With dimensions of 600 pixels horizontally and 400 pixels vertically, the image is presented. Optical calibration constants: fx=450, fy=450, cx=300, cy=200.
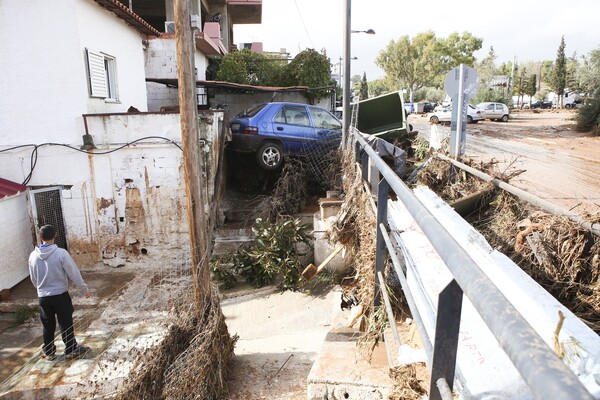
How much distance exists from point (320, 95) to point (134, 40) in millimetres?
7905

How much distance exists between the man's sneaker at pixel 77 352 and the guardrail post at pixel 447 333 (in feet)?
19.1

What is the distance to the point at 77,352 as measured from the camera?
5.96 m

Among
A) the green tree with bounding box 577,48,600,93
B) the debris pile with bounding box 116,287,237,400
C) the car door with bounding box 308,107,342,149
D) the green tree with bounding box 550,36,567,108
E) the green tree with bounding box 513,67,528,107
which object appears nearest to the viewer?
the debris pile with bounding box 116,287,237,400

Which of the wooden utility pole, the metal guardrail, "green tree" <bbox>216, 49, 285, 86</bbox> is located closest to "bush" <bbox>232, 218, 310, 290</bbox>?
the wooden utility pole

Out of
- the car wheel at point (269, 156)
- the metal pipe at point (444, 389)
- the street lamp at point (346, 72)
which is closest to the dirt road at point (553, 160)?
the street lamp at point (346, 72)

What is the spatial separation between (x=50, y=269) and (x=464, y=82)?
6574mm

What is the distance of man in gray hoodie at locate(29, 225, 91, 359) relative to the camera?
5.74 metres

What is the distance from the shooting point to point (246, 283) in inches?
315

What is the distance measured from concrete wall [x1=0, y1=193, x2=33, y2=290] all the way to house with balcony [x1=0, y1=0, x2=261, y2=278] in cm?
17

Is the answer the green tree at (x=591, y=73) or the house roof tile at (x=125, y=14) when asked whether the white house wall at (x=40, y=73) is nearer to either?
the house roof tile at (x=125, y=14)

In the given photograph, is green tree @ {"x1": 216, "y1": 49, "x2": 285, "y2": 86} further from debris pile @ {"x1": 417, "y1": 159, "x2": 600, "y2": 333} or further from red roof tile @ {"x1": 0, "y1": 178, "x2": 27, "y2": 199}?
debris pile @ {"x1": 417, "y1": 159, "x2": 600, "y2": 333}

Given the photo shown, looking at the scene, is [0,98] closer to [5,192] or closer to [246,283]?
[5,192]

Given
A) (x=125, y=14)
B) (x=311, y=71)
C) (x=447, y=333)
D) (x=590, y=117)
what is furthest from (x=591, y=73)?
(x=447, y=333)

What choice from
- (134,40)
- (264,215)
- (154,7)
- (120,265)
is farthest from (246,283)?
(154,7)
